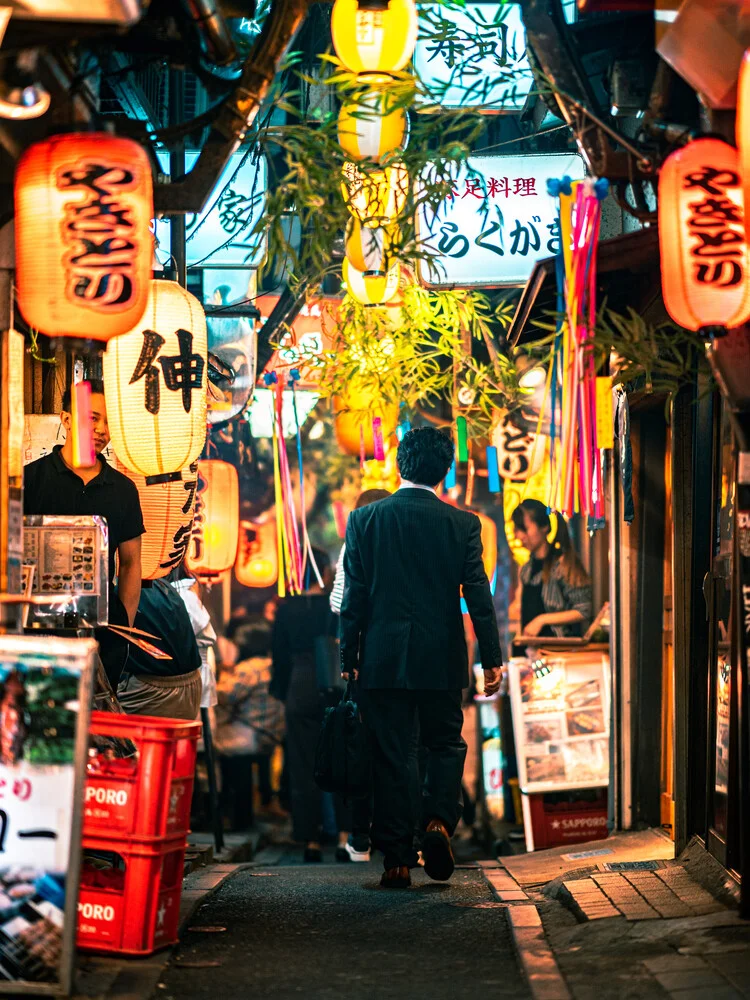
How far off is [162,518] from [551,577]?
4.80 m

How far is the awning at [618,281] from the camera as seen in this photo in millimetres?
9125

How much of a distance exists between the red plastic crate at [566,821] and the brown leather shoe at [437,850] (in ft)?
13.4

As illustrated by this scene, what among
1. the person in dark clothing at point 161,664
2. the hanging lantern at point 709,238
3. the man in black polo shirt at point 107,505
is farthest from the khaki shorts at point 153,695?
the hanging lantern at point 709,238

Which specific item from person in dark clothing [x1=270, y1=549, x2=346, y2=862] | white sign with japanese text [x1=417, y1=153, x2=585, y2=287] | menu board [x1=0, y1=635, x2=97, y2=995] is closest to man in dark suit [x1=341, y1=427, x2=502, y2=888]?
white sign with japanese text [x1=417, y1=153, x2=585, y2=287]

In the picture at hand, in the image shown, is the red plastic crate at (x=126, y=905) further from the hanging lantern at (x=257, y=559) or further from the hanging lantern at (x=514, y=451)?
the hanging lantern at (x=257, y=559)

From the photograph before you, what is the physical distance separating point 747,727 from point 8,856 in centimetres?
359

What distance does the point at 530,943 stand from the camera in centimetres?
718

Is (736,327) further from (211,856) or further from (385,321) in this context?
(211,856)

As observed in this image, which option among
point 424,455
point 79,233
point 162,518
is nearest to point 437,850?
point 424,455

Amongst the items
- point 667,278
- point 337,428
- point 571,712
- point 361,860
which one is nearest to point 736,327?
point 667,278

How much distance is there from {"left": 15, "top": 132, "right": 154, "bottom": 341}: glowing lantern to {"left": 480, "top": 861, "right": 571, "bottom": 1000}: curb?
3.70 meters

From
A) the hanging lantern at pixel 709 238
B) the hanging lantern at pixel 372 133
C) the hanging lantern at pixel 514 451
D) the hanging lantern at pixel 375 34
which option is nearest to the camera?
the hanging lantern at pixel 709 238

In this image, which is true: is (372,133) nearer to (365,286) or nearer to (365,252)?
(365,252)

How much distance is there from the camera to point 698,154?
22.6 feet
